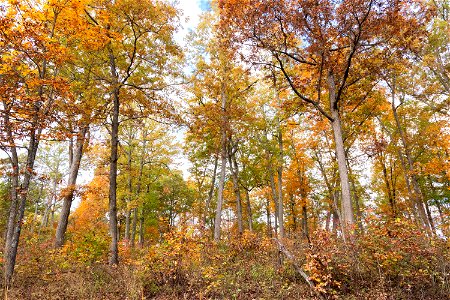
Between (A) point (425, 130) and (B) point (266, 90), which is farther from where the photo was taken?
(B) point (266, 90)

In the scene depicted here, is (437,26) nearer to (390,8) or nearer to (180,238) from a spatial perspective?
(390,8)

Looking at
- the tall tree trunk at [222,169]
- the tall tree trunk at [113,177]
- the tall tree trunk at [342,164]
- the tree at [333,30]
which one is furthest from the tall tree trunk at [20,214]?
the tall tree trunk at [342,164]

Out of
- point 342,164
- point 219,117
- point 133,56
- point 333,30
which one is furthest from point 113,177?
point 333,30

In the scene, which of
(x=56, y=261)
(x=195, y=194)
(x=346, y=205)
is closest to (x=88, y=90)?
(x=56, y=261)

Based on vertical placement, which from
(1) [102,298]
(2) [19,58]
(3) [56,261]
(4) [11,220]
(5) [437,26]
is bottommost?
(1) [102,298]

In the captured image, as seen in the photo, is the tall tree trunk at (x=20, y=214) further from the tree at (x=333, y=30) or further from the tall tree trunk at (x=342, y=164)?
the tall tree trunk at (x=342, y=164)

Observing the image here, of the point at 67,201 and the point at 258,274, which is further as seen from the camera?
the point at 67,201

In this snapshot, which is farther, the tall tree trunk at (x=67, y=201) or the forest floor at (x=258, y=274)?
the tall tree trunk at (x=67, y=201)

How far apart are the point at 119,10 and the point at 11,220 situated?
24.0 ft

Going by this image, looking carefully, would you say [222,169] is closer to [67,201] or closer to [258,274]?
[67,201]

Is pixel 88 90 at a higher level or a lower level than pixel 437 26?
lower

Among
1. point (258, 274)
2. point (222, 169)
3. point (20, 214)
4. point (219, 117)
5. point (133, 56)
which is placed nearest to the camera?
point (20, 214)

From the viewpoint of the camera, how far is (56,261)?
27.3 ft

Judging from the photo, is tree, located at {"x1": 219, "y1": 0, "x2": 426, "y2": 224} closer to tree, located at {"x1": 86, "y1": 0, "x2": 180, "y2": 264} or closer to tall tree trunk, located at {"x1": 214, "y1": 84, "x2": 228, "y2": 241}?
tree, located at {"x1": 86, "y1": 0, "x2": 180, "y2": 264}
